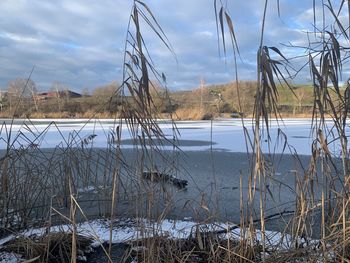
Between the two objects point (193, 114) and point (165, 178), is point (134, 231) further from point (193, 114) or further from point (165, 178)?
point (193, 114)

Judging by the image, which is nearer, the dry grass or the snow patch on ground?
the snow patch on ground

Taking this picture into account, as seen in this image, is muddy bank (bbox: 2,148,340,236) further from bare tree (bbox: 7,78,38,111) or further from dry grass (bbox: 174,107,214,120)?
dry grass (bbox: 174,107,214,120)

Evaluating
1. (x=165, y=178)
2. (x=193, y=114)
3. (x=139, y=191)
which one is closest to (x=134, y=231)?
(x=165, y=178)

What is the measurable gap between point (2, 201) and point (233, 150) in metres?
5.24

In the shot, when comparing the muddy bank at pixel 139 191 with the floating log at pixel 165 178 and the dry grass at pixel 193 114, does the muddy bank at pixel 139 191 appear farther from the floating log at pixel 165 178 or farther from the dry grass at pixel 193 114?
the dry grass at pixel 193 114

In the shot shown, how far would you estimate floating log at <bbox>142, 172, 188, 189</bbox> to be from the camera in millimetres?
2233

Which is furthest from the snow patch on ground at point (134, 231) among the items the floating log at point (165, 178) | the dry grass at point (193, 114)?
the dry grass at point (193, 114)

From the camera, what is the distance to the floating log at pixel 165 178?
7.33 feet

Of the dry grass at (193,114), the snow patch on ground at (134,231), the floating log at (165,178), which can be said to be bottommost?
the snow patch on ground at (134,231)

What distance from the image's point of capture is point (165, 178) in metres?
2.56

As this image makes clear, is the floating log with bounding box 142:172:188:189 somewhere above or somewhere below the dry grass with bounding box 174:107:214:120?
below

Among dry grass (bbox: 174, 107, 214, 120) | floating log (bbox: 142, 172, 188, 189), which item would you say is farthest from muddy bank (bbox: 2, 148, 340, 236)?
dry grass (bbox: 174, 107, 214, 120)

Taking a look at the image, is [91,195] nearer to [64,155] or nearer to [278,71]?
[64,155]

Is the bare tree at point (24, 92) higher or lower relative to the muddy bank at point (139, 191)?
higher
